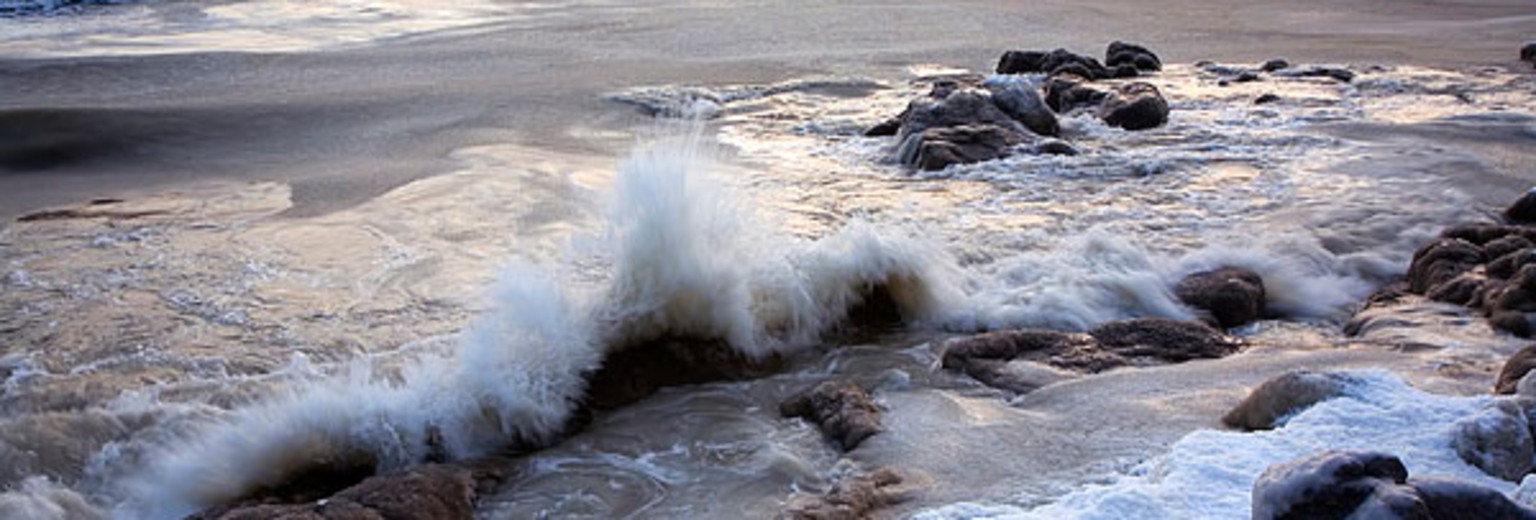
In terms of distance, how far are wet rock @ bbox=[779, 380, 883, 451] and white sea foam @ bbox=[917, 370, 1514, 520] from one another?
660mm

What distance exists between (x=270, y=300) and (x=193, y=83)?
647cm

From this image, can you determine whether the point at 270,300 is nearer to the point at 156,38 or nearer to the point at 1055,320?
the point at 1055,320

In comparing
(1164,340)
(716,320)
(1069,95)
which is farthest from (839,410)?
(1069,95)

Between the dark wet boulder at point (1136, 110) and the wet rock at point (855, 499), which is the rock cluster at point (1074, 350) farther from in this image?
the dark wet boulder at point (1136, 110)

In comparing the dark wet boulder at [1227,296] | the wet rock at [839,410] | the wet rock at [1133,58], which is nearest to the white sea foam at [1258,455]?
the wet rock at [839,410]

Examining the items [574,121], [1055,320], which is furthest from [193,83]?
[1055,320]

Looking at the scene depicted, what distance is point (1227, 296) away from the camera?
536 centimetres

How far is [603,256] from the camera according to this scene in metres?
5.15

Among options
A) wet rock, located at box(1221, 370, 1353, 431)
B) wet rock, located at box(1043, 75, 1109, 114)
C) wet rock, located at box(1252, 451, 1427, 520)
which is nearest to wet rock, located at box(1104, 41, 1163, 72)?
wet rock, located at box(1043, 75, 1109, 114)

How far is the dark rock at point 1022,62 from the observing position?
40.6 feet

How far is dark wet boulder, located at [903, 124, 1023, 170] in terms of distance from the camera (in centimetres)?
823

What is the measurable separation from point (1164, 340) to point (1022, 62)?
8033 millimetres

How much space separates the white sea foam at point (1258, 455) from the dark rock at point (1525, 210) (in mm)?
3545

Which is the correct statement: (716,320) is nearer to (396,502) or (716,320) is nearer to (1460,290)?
(396,502)
